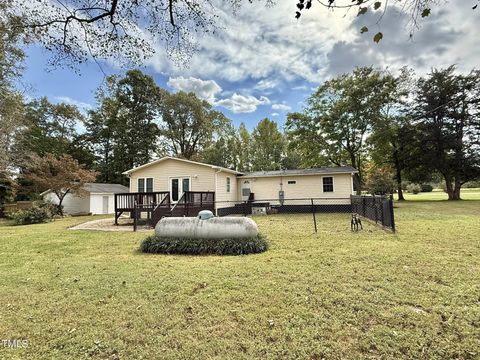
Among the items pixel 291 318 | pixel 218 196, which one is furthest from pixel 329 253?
pixel 218 196

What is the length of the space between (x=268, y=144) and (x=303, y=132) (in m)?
8.53

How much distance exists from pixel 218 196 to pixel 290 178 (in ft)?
17.0

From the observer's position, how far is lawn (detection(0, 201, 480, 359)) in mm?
2367

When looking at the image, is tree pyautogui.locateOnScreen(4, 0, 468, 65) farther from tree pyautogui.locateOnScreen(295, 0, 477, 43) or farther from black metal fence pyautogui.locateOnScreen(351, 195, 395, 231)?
black metal fence pyautogui.locateOnScreen(351, 195, 395, 231)

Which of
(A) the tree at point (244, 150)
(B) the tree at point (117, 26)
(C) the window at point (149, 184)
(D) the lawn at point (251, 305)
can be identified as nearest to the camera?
(D) the lawn at point (251, 305)

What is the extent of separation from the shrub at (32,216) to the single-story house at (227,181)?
5440 millimetres

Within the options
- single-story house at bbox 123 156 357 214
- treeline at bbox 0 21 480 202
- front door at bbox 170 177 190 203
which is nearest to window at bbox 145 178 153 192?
single-story house at bbox 123 156 357 214

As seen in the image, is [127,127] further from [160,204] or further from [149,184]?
[160,204]

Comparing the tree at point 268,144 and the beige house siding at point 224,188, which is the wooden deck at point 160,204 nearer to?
the beige house siding at point 224,188

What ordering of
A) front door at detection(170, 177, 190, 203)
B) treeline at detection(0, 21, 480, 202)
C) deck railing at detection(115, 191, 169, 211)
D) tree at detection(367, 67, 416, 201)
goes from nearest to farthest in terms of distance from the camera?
deck railing at detection(115, 191, 169, 211) → front door at detection(170, 177, 190, 203) → treeline at detection(0, 21, 480, 202) → tree at detection(367, 67, 416, 201)

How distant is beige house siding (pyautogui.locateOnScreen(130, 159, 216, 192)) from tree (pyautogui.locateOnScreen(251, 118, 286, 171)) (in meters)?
17.8

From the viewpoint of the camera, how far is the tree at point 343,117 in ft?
73.0

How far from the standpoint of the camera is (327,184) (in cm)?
1583

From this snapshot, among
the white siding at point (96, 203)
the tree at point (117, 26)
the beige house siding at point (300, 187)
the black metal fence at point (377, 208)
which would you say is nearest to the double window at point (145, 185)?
the beige house siding at point (300, 187)
